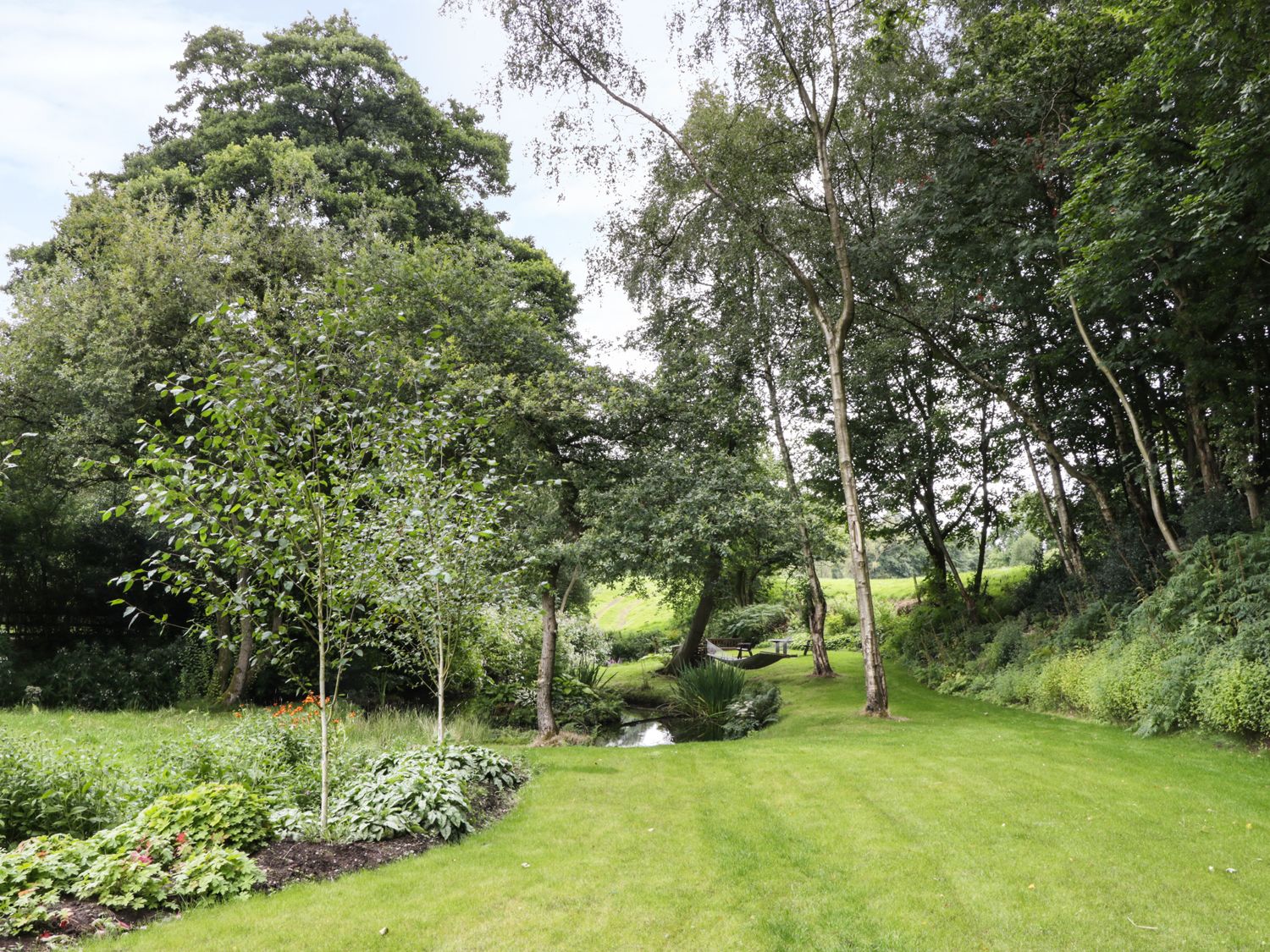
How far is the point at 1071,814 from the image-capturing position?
5195mm

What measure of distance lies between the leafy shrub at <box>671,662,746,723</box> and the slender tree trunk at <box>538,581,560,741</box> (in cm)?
266

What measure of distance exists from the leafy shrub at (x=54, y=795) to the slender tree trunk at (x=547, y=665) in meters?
6.13

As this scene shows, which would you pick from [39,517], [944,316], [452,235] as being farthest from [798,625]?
[39,517]

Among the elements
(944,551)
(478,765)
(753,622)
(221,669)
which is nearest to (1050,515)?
(944,551)

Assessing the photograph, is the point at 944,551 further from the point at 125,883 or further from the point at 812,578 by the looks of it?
the point at 125,883

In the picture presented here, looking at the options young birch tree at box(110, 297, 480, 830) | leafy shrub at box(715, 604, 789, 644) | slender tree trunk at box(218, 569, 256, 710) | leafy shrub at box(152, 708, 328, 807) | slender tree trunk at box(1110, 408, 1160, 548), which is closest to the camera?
young birch tree at box(110, 297, 480, 830)

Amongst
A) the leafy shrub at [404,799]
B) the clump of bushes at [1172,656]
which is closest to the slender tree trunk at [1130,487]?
the clump of bushes at [1172,656]

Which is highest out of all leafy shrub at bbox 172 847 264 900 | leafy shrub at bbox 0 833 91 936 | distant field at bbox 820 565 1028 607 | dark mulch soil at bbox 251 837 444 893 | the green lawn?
distant field at bbox 820 565 1028 607

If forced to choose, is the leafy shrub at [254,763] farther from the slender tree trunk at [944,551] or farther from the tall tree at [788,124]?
the slender tree trunk at [944,551]

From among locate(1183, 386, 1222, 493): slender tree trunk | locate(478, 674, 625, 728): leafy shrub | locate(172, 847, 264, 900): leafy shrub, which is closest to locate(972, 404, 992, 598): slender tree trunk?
locate(1183, 386, 1222, 493): slender tree trunk

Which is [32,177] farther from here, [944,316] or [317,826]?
[944,316]

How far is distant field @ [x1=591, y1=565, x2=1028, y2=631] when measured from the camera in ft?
64.9

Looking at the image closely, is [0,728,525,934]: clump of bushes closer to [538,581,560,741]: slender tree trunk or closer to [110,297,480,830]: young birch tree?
[110,297,480,830]: young birch tree

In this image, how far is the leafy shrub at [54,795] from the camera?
4.40 m
